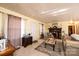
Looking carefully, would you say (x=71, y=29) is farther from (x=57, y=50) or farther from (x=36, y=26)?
(x=36, y=26)

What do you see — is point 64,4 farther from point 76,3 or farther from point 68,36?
point 68,36

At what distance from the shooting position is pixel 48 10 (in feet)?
6.66

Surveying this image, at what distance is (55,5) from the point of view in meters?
1.93

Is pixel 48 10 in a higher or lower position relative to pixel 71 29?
higher

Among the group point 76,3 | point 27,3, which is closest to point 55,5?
point 76,3

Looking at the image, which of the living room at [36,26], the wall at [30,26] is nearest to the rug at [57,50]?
A: the living room at [36,26]

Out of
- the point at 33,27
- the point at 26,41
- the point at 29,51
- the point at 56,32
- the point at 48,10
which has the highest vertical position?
the point at 48,10

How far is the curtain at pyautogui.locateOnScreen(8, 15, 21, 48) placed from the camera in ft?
6.86

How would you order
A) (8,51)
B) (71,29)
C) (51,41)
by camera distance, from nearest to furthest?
(8,51) → (71,29) → (51,41)

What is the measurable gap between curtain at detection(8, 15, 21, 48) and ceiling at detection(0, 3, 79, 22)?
0.70 ft

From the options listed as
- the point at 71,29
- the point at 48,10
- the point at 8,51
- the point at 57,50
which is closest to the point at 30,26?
the point at 48,10

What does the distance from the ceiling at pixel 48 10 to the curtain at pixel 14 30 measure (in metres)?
0.21

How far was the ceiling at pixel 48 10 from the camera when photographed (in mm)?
1938

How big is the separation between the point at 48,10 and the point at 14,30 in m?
0.93
